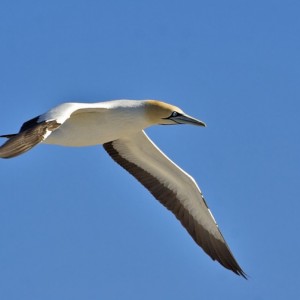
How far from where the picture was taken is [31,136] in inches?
514

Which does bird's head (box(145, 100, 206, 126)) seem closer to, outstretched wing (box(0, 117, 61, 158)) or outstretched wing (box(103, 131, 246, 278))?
outstretched wing (box(103, 131, 246, 278))

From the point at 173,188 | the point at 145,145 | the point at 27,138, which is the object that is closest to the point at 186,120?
the point at 145,145

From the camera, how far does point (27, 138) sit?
510 inches

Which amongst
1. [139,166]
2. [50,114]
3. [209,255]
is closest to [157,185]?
[139,166]

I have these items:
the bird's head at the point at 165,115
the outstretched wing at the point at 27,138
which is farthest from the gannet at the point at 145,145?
the outstretched wing at the point at 27,138

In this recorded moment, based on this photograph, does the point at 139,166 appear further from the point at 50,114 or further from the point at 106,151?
the point at 50,114

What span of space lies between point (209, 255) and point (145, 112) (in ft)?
9.65

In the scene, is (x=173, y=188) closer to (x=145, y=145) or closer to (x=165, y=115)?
(x=145, y=145)

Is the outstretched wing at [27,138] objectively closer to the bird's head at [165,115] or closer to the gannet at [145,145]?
the gannet at [145,145]

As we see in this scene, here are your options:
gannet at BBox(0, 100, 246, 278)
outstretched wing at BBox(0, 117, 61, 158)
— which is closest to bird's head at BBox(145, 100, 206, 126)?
gannet at BBox(0, 100, 246, 278)

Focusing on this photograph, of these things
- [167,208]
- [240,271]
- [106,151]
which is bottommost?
[240,271]

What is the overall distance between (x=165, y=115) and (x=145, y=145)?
144cm

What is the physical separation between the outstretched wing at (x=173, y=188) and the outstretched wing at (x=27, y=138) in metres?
3.36

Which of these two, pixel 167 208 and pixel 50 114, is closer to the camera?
pixel 50 114
